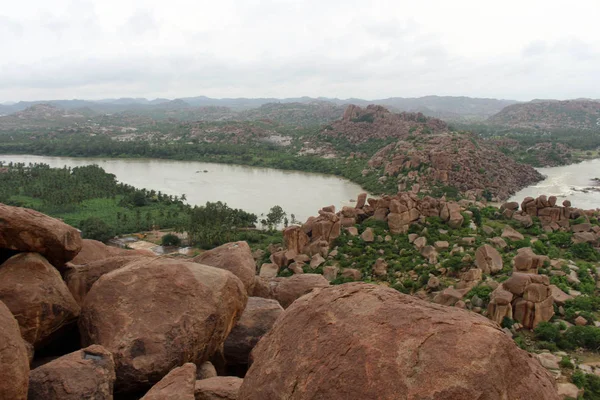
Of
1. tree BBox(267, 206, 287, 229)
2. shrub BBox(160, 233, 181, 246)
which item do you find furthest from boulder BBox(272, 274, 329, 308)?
tree BBox(267, 206, 287, 229)

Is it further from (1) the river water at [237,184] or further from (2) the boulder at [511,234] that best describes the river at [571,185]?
(2) the boulder at [511,234]

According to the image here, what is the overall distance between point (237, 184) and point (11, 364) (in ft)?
196

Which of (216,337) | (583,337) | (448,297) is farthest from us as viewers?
(448,297)

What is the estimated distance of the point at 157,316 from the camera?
6.22m

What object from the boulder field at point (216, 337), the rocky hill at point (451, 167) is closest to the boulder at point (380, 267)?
the boulder field at point (216, 337)

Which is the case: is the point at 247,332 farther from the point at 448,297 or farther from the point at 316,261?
the point at 316,261

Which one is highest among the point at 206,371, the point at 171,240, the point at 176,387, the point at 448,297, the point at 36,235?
the point at 36,235

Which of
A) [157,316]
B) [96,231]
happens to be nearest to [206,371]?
[157,316]

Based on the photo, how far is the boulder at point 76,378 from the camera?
5.00 metres

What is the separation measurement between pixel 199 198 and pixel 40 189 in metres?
20.1

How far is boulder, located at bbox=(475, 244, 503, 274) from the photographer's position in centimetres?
1883

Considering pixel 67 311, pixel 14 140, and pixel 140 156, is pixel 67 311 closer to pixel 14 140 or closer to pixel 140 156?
pixel 140 156

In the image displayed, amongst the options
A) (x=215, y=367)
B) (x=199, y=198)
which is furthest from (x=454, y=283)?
(x=199, y=198)

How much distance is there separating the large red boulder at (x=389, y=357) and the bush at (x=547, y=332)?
36.1 feet
